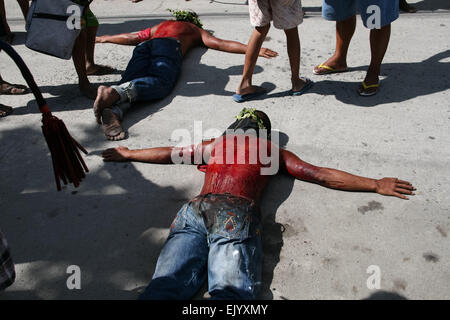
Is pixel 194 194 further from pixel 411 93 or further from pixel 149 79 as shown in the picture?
pixel 411 93

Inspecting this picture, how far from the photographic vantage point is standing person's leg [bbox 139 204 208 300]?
2016 mm

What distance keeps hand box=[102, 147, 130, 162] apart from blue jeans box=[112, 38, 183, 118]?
0.47 m

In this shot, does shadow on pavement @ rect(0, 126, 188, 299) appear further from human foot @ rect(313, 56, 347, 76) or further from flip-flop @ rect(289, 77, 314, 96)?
human foot @ rect(313, 56, 347, 76)

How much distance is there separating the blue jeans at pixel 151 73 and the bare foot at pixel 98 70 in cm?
50

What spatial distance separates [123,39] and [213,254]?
11.1 ft

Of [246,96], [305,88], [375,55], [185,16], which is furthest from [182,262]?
[185,16]

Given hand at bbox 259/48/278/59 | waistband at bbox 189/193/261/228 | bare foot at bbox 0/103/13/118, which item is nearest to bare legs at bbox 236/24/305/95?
hand at bbox 259/48/278/59

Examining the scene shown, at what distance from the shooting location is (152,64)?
381 centimetres

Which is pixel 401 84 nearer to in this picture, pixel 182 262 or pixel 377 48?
pixel 377 48

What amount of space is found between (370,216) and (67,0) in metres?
2.90

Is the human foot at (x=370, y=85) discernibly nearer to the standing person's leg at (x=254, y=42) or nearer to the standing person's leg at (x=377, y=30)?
the standing person's leg at (x=377, y=30)

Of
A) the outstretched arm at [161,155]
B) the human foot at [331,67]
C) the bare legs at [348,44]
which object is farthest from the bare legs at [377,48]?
the outstretched arm at [161,155]

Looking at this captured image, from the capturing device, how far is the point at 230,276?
2.02 m
